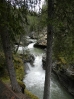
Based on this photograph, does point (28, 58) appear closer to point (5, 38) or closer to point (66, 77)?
point (66, 77)

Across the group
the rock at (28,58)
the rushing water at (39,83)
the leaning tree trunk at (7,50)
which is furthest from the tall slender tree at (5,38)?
the rock at (28,58)

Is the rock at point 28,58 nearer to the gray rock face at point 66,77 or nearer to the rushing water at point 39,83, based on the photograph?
the rushing water at point 39,83

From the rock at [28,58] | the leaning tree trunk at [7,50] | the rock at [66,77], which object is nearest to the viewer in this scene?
the leaning tree trunk at [7,50]

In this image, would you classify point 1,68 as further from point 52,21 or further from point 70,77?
point 52,21

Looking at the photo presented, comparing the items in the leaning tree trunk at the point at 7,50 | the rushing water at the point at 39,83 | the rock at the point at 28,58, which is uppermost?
the leaning tree trunk at the point at 7,50

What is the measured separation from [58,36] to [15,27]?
8.99ft

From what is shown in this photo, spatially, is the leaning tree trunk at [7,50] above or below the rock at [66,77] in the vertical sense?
above

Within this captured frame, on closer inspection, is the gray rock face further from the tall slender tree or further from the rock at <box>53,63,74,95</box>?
the tall slender tree

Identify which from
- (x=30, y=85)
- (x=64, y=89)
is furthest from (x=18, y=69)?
(x=64, y=89)

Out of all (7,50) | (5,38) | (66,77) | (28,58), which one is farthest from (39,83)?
(5,38)

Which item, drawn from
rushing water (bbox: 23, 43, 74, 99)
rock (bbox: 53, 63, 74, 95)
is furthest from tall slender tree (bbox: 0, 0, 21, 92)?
rock (bbox: 53, 63, 74, 95)

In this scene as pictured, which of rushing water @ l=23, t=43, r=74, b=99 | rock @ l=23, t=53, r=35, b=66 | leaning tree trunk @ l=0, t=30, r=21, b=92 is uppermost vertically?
leaning tree trunk @ l=0, t=30, r=21, b=92

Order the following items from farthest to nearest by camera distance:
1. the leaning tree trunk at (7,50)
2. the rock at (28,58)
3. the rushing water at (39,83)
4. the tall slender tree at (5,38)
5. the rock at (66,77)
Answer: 1. the rock at (28,58)
2. the rock at (66,77)
3. the rushing water at (39,83)
4. the leaning tree trunk at (7,50)
5. the tall slender tree at (5,38)

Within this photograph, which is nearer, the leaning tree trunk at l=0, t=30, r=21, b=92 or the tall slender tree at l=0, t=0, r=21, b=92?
the tall slender tree at l=0, t=0, r=21, b=92
